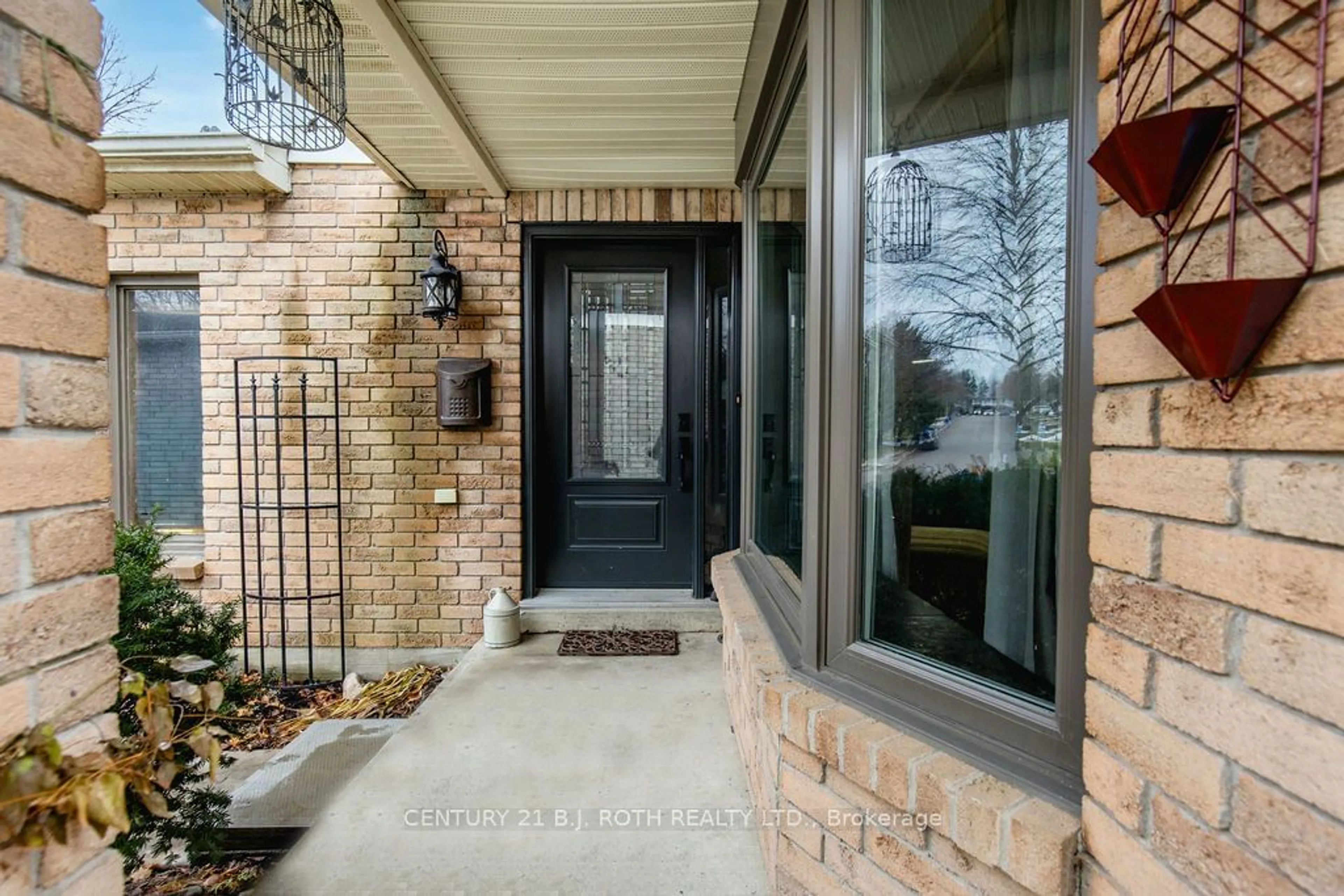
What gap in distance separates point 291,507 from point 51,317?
2.65m

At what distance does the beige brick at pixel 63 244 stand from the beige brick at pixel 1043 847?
4.51 feet

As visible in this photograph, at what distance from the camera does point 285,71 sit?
1.99m

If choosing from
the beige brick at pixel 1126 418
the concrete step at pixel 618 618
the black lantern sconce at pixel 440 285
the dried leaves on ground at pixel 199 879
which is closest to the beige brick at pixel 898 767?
the beige brick at pixel 1126 418

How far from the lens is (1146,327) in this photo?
2.22 feet

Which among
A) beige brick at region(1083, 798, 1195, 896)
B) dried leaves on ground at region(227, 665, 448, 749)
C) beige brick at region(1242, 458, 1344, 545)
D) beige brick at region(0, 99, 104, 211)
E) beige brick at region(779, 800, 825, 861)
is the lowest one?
dried leaves on ground at region(227, 665, 448, 749)

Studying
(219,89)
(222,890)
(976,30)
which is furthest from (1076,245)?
(219,89)

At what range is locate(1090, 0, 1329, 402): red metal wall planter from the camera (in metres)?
0.55

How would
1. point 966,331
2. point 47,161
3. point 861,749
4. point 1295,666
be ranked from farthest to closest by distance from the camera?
1. point 966,331
2. point 861,749
3. point 47,161
4. point 1295,666

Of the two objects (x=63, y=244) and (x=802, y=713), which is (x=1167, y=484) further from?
(x=63, y=244)

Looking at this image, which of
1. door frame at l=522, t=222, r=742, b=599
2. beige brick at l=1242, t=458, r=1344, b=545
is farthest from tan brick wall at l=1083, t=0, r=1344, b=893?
door frame at l=522, t=222, r=742, b=599

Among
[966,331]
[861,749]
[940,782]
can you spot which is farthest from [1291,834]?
[966,331]

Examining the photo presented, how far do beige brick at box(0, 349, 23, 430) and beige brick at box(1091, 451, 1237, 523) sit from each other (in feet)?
4.19

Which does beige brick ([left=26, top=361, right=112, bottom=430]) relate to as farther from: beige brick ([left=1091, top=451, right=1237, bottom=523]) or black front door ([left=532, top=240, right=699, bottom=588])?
black front door ([left=532, top=240, right=699, bottom=588])

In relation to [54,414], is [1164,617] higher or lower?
lower
